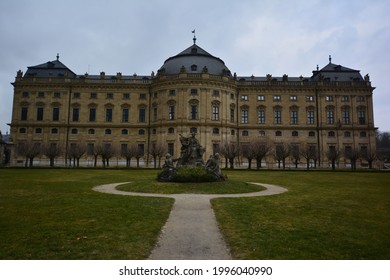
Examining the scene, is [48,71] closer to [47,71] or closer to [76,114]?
[47,71]

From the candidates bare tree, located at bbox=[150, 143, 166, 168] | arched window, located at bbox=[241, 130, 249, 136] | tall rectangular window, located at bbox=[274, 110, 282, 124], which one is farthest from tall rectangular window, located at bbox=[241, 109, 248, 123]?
bare tree, located at bbox=[150, 143, 166, 168]

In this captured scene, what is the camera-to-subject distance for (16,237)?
23.8 ft

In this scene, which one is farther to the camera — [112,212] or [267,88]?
[267,88]

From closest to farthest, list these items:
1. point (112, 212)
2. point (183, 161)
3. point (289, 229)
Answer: point (289, 229), point (112, 212), point (183, 161)

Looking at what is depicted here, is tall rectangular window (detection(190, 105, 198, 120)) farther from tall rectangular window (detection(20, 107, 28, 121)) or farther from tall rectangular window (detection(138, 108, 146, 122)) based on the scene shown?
tall rectangular window (detection(20, 107, 28, 121))

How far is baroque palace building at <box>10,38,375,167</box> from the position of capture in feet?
180

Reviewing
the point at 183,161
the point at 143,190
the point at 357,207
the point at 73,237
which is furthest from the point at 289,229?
the point at 183,161

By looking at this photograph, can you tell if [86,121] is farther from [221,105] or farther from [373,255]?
[373,255]

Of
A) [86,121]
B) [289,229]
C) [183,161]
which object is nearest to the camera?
[289,229]

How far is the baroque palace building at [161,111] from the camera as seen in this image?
5491 cm

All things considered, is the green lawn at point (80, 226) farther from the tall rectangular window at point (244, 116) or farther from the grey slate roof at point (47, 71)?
the grey slate roof at point (47, 71)

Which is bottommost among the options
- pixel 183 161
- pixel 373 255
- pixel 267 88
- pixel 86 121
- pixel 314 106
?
pixel 373 255

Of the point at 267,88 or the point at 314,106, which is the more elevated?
the point at 267,88

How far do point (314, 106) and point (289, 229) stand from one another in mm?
54740
